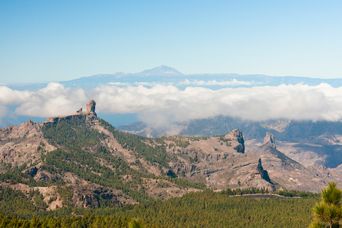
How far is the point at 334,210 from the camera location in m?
61.2

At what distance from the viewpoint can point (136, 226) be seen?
199ft

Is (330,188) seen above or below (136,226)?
above

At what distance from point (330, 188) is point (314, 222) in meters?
4.55

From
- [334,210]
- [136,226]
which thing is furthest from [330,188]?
[136,226]

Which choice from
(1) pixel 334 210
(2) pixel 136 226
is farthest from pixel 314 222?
(2) pixel 136 226

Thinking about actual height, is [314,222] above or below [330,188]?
below

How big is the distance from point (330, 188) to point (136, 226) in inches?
932

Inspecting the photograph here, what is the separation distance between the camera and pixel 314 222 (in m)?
61.3

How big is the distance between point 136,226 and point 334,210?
2350 centimetres

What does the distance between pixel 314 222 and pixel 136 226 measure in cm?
2109

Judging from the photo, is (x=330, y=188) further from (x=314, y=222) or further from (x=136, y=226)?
(x=136, y=226)

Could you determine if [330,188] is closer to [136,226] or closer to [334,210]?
[334,210]

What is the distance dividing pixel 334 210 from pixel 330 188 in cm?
265
